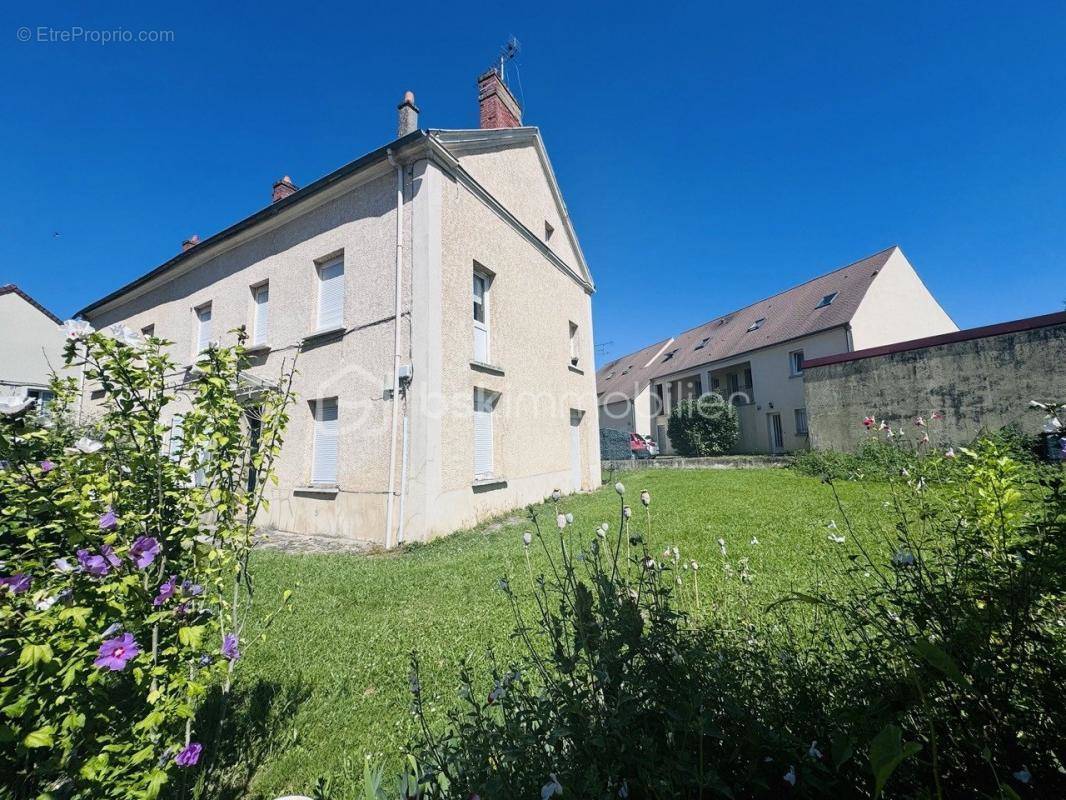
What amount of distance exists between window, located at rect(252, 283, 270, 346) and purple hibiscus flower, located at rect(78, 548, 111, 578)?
9632mm

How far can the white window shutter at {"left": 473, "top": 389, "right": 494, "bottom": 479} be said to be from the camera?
8.20 m

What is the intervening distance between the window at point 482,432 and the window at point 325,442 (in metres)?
2.64

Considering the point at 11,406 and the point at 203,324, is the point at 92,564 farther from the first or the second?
the point at 203,324

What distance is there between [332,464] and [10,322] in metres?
20.6

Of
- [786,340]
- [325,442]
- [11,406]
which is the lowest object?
[325,442]

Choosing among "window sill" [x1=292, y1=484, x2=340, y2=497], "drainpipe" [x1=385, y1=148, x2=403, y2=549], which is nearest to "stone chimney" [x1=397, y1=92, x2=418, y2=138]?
"drainpipe" [x1=385, y1=148, x2=403, y2=549]

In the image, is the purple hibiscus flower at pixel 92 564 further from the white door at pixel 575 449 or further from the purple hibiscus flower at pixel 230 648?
the white door at pixel 575 449

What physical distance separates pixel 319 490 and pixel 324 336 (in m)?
2.97

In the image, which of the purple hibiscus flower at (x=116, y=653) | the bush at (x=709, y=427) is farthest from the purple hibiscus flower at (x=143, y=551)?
the bush at (x=709, y=427)

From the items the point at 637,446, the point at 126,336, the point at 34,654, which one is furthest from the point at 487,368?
the point at 637,446

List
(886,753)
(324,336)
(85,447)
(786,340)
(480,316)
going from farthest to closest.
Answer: (786,340), (480,316), (324,336), (85,447), (886,753)

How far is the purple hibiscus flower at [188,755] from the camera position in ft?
4.52

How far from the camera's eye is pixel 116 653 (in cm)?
125

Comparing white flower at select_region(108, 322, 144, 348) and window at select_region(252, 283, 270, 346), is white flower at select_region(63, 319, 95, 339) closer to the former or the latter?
white flower at select_region(108, 322, 144, 348)
